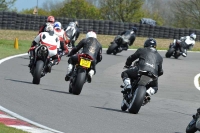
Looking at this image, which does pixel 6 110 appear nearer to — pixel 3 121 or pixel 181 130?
pixel 3 121

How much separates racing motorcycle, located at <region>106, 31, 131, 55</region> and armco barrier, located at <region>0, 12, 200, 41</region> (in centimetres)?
1163

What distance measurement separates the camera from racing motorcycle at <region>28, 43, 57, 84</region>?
→ 601 inches

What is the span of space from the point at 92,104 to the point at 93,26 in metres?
30.9

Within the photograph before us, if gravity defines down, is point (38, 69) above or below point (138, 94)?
below

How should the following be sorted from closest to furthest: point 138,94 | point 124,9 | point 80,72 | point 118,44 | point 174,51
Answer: point 138,94
point 80,72
point 118,44
point 174,51
point 124,9

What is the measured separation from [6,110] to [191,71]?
16.4 m

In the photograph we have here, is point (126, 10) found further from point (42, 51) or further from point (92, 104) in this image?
point (92, 104)

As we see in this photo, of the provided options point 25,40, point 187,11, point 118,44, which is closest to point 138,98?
point 118,44

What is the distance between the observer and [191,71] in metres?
26.2

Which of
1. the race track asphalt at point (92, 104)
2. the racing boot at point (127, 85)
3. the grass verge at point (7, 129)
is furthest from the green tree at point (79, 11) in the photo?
the grass verge at point (7, 129)

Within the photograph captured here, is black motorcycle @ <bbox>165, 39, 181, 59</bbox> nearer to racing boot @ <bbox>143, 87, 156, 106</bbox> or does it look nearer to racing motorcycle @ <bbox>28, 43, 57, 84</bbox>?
racing motorcycle @ <bbox>28, 43, 57, 84</bbox>

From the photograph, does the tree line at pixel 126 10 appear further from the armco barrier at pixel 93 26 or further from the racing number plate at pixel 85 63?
the racing number plate at pixel 85 63

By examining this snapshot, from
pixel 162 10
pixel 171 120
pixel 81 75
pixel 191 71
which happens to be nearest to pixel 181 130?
pixel 171 120

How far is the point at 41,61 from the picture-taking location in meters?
15.4
